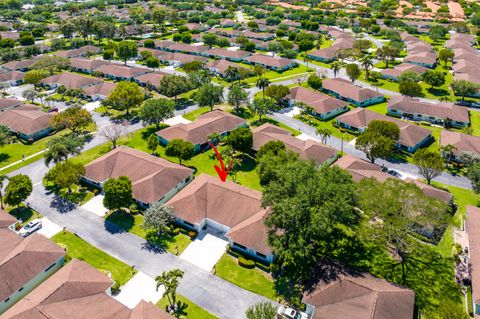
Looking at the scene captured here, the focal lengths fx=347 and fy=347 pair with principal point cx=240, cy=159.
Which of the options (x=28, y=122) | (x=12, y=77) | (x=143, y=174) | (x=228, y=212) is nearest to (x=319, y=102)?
(x=228, y=212)

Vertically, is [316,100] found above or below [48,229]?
above

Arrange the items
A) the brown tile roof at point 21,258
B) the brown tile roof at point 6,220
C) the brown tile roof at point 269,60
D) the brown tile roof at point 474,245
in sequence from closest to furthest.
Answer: the brown tile roof at point 474,245, the brown tile roof at point 21,258, the brown tile roof at point 6,220, the brown tile roof at point 269,60

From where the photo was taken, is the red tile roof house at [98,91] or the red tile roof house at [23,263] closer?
the red tile roof house at [23,263]

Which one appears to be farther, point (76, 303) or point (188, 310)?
point (188, 310)

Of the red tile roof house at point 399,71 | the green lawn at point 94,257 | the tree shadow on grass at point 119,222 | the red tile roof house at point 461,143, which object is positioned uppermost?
the red tile roof house at point 399,71

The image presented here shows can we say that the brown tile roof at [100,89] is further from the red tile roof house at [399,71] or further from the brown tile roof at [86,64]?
the red tile roof house at [399,71]

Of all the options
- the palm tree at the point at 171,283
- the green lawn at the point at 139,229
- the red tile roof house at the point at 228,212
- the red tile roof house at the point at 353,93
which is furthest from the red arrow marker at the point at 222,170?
the red tile roof house at the point at 353,93

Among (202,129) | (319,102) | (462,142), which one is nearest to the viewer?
(462,142)

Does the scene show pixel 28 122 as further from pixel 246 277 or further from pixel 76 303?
pixel 246 277
